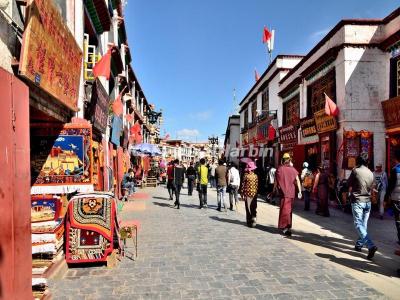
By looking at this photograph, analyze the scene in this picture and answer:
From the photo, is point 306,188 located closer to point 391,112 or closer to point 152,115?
point 391,112

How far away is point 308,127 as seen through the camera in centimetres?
1683

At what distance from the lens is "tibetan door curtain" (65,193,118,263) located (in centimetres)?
575

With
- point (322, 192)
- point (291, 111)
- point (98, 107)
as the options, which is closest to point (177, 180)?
point (98, 107)

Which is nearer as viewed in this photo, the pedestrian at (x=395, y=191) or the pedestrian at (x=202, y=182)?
the pedestrian at (x=395, y=191)

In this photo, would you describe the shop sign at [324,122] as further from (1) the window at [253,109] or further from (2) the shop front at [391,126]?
(1) the window at [253,109]

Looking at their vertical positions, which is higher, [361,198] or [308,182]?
[361,198]

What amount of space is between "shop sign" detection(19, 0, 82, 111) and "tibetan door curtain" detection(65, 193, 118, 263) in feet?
6.16

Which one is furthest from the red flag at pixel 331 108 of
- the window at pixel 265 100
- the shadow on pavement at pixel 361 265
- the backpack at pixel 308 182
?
the window at pixel 265 100

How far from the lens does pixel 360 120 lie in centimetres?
1265

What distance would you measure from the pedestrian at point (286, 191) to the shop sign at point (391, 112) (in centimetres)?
549

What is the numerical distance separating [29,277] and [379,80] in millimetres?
12917

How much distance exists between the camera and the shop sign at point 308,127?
16.2 m

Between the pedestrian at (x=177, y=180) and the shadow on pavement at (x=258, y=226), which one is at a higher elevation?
the pedestrian at (x=177, y=180)

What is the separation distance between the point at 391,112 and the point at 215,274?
31.9 ft
